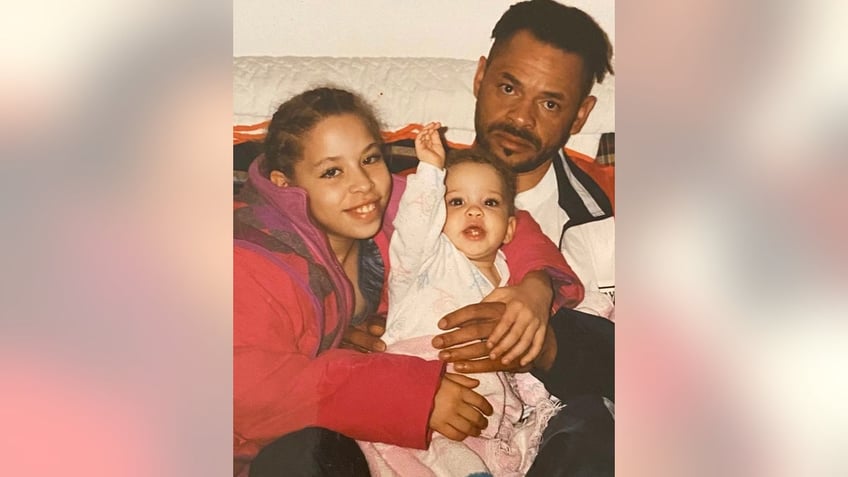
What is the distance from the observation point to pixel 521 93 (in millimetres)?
1150

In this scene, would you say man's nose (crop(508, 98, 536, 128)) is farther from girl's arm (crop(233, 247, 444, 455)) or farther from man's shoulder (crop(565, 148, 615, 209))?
girl's arm (crop(233, 247, 444, 455))

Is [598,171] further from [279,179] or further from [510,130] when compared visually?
[279,179]

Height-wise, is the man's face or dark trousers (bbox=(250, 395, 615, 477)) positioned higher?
the man's face

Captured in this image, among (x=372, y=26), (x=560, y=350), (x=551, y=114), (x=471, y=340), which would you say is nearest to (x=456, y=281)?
(x=471, y=340)

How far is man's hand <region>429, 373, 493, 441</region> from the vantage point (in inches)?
44.6

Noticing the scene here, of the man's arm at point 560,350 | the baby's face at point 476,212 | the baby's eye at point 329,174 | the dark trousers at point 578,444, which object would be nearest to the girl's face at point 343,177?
the baby's eye at point 329,174

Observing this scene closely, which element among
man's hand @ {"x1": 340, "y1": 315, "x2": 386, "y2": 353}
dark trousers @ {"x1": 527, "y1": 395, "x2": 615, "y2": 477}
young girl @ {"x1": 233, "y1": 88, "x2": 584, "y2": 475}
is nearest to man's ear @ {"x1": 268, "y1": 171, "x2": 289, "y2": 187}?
young girl @ {"x1": 233, "y1": 88, "x2": 584, "y2": 475}

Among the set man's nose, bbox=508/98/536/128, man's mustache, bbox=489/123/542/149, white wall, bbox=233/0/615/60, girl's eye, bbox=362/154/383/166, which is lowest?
girl's eye, bbox=362/154/383/166

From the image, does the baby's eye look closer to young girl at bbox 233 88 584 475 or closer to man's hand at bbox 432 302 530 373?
young girl at bbox 233 88 584 475
